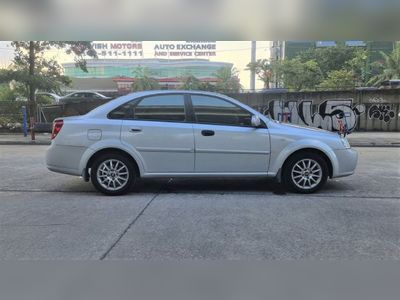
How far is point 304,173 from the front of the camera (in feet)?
22.4

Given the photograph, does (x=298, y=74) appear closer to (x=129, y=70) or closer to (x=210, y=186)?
(x=210, y=186)

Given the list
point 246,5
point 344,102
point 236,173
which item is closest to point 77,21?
point 246,5

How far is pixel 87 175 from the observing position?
6.82 metres

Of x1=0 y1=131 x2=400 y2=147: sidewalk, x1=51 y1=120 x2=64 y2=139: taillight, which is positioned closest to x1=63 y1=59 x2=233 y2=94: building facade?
x1=0 y1=131 x2=400 y2=147: sidewalk

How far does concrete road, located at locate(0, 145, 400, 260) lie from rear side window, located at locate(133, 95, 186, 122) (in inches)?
47.1

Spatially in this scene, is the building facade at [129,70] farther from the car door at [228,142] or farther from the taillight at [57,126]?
the car door at [228,142]

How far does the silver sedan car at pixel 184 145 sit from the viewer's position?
666cm

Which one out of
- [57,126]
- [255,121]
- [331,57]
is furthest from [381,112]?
[331,57]

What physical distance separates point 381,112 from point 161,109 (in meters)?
17.3

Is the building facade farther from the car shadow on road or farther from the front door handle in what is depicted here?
the front door handle

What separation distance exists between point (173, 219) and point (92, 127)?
2158 millimetres

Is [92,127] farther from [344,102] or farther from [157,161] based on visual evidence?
Answer: [344,102]

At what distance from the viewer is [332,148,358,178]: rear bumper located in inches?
270

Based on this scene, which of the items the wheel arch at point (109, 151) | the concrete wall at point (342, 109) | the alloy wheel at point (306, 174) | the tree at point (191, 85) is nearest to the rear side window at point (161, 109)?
the wheel arch at point (109, 151)
